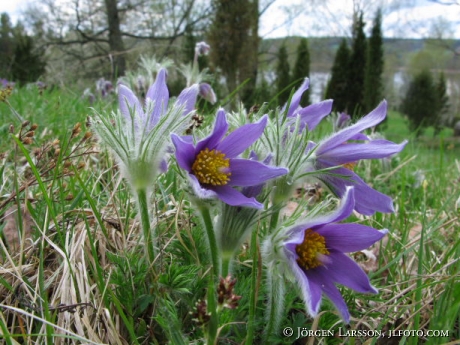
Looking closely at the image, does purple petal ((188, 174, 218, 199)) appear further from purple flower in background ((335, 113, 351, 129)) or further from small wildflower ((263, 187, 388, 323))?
purple flower in background ((335, 113, 351, 129))

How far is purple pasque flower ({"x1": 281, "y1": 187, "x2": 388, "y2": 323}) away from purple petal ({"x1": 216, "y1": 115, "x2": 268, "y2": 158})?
0.24 meters

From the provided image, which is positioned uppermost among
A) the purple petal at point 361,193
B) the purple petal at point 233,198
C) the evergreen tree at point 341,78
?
the purple petal at point 233,198

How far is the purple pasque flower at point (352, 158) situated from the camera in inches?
44.8

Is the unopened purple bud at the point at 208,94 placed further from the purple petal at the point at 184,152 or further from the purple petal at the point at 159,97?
the purple petal at the point at 184,152

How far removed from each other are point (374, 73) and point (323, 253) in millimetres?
20389

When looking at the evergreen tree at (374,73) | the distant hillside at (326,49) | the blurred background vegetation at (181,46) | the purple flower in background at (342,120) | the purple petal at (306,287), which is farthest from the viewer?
the distant hillside at (326,49)

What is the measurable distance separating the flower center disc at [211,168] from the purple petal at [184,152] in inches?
0.7

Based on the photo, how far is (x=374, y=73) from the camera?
19.8 meters

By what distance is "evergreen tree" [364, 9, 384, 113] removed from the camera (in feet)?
62.7

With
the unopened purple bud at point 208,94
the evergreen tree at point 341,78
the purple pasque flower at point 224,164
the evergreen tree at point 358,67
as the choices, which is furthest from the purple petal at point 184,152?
the evergreen tree at point 358,67

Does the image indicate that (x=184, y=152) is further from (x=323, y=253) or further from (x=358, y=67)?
(x=358, y=67)

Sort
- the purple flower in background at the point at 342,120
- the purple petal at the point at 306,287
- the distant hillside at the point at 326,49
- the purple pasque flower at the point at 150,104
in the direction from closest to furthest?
1. the purple petal at the point at 306,287
2. the purple pasque flower at the point at 150,104
3. the purple flower in background at the point at 342,120
4. the distant hillside at the point at 326,49

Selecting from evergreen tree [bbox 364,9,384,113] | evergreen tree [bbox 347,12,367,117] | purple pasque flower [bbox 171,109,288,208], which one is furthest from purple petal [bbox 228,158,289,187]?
evergreen tree [bbox 347,12,367,117]

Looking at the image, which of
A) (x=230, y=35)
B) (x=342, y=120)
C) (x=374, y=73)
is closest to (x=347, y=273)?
(x=342, y=120)
